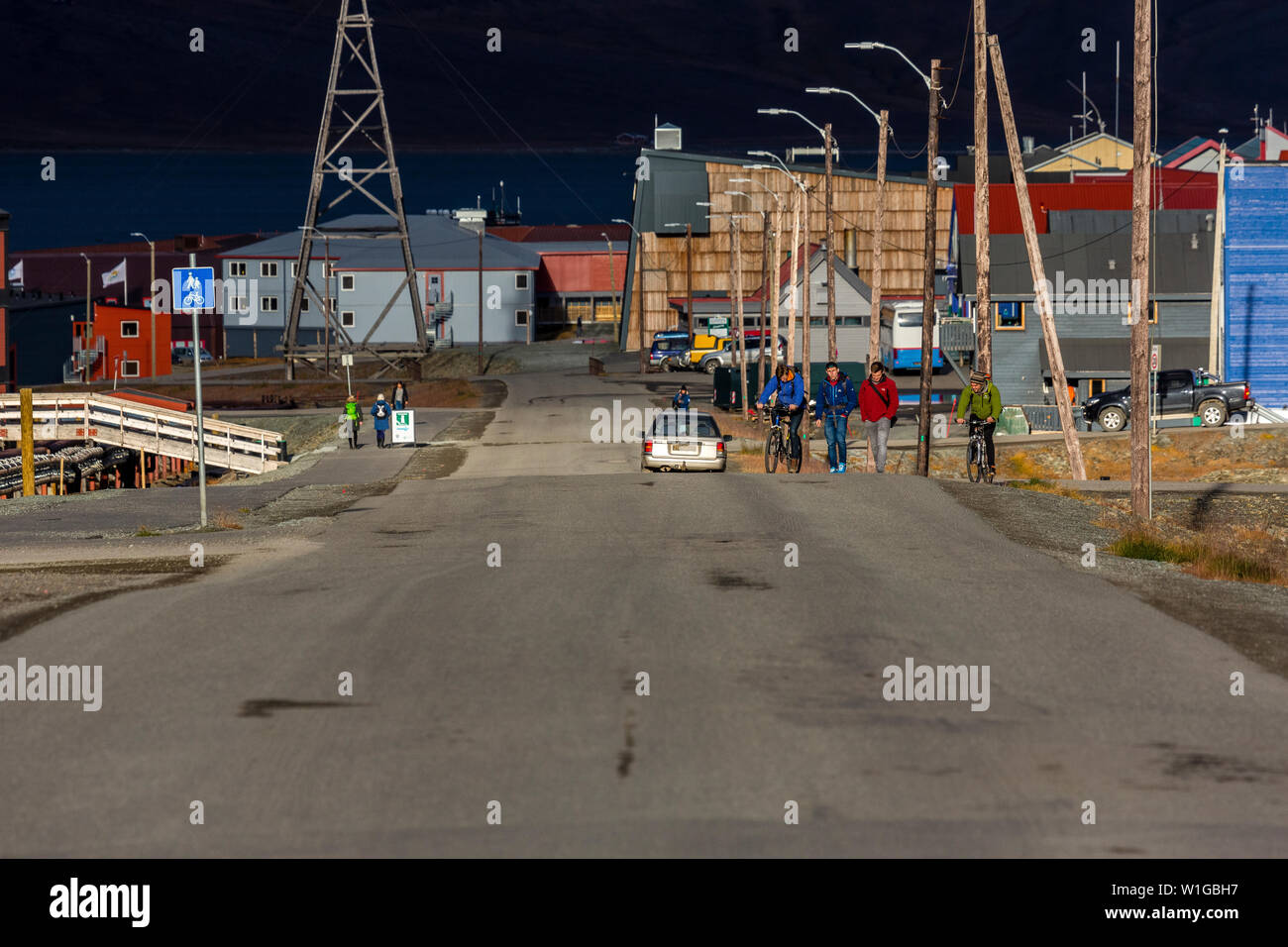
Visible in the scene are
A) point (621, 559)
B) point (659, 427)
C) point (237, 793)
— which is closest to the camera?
point (237, 793)

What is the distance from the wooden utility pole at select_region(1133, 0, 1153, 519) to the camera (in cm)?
2394

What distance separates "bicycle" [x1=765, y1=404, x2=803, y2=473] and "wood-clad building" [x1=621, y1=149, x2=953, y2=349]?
259ft

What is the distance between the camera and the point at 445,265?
118m

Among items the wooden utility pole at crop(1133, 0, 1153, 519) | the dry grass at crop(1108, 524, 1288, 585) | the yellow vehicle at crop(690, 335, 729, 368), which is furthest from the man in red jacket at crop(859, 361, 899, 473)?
the yellow vehicle at crop(690, 335, 729, 368)

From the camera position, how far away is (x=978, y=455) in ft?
90.7

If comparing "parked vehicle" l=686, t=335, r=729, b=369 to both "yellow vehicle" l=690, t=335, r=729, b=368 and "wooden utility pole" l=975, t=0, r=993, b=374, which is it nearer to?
"yellow vehicle" l=690, t=335, r=729, b=368

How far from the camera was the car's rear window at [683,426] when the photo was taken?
3409 cm

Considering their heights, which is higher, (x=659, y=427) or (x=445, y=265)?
(x=445, y=265)

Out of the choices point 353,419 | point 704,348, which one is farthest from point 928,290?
point 704,348

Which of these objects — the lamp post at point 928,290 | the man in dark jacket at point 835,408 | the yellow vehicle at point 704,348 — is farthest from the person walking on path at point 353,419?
the yellow vehicle at point 704,348
